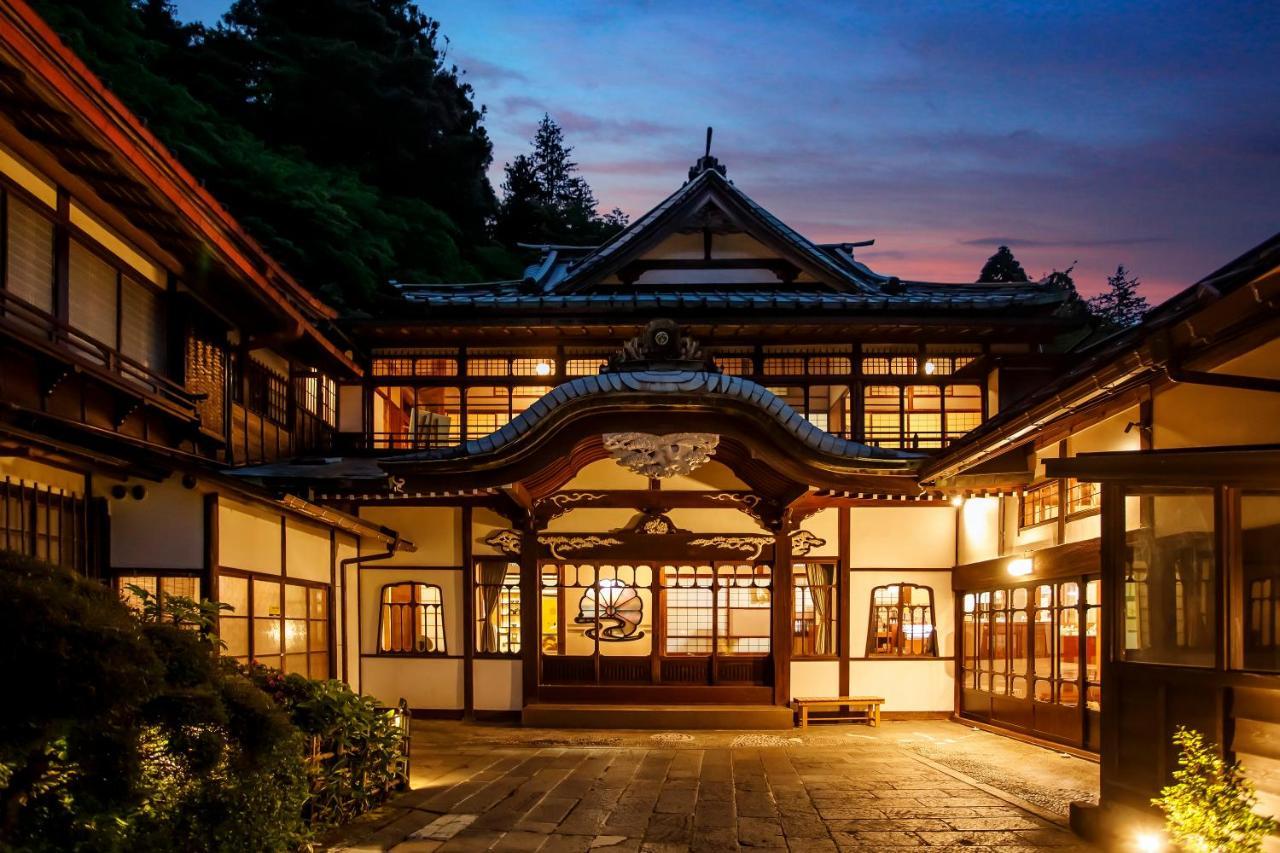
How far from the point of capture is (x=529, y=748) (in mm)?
15148

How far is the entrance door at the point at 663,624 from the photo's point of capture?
1836 cm

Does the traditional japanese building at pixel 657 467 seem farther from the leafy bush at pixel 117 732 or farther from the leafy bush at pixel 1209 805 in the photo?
the leafy bush at pixel 117 732

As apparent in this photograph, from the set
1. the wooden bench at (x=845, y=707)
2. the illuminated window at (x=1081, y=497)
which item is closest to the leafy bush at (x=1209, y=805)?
the illuminated window at (x=1081, y=497)

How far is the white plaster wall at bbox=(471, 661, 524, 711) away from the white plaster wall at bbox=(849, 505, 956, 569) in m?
6.31

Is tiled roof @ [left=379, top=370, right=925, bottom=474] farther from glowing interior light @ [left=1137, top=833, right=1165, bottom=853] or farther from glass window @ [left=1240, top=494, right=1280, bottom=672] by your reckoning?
glowing interior light @ [left=1137, top=833, right=1165, bottom=853]

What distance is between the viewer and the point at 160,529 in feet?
37.1

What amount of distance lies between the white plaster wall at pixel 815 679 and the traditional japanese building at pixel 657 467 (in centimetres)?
4

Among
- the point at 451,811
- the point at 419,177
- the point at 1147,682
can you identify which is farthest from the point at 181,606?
the point at 419,177

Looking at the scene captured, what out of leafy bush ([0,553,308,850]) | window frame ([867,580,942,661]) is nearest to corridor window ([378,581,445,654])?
window frame ([867,580,942,661])

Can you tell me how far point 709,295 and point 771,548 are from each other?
5.14 m

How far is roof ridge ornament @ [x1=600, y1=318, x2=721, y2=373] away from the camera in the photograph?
1439 cm

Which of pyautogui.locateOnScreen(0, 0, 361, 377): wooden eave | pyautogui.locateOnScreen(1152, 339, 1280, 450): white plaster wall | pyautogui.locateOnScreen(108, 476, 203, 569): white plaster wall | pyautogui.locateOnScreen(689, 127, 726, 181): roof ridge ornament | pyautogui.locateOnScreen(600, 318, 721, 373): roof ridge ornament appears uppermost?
pyautogui.locateOnScreen(689, 127, 726, 181): roof ridge ornament

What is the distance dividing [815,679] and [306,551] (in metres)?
8.88

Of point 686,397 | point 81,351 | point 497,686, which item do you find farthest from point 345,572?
point 81,351
